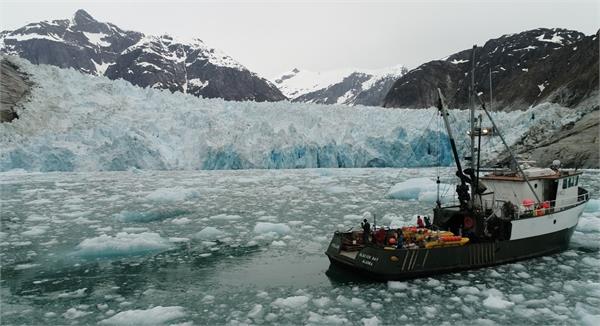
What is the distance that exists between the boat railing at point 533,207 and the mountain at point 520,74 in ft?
174

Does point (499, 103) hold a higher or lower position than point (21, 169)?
higher

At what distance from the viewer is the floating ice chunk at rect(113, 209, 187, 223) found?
16703 millimetres

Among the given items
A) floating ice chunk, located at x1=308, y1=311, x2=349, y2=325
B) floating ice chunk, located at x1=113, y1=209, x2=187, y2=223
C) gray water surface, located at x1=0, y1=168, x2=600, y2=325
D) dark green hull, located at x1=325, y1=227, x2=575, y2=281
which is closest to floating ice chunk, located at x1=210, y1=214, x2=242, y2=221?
gray water surface, located at x1=0, y1=168, x2=600, y2=325

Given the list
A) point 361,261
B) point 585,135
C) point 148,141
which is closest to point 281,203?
point 361,261

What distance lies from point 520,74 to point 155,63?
5108 inches

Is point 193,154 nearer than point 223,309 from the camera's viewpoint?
No

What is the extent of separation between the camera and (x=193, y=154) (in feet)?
141

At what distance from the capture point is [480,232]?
10875 mm

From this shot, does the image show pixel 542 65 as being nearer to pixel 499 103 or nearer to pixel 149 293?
pixel 499 103

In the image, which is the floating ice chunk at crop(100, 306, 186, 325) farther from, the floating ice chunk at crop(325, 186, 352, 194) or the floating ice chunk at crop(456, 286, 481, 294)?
the floating ice chunk at crop(325, 186, 352, 194)

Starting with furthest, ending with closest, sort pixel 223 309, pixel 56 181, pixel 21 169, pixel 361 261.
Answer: pixel 21 169, pixel 56 181, pixel 361 261, pixel 223 309

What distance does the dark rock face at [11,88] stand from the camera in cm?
4270

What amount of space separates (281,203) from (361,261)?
11501 mm

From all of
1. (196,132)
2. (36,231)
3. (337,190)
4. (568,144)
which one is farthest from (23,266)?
(568,144)
